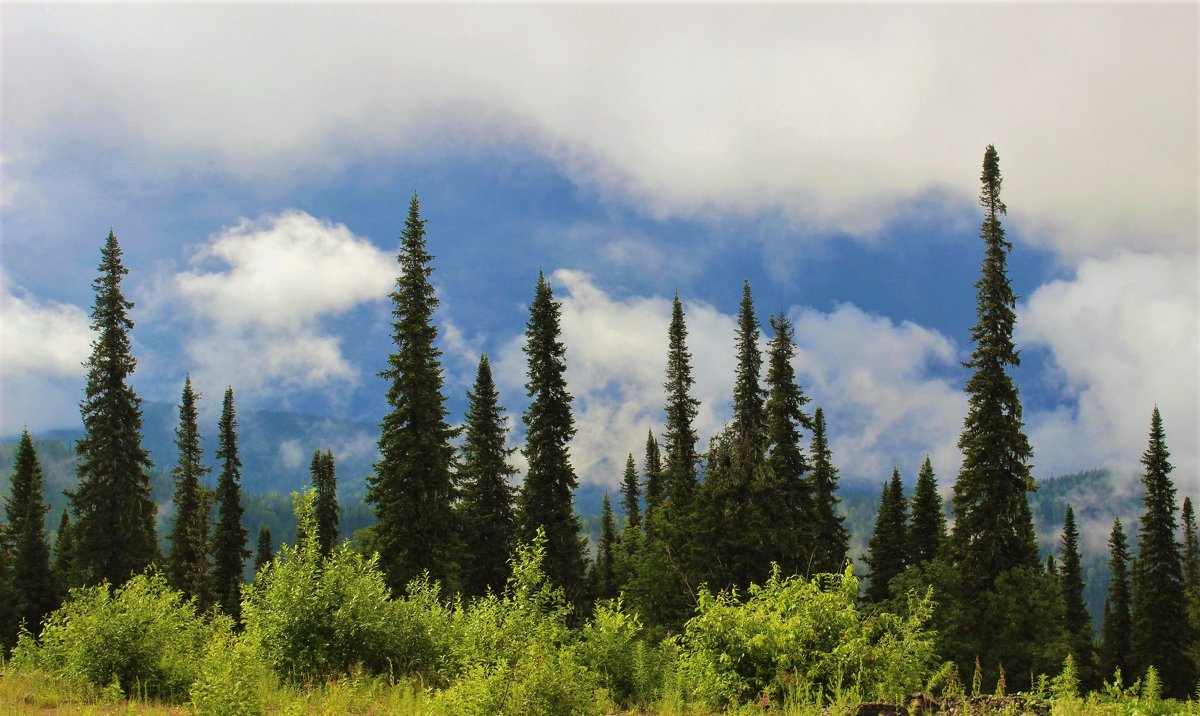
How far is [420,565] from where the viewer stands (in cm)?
3456

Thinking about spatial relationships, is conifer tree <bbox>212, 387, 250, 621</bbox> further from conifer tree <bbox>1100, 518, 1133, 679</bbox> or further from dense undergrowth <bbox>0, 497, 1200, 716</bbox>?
conifer tree <bbox>1100, 518, 1133, 679</bbox>

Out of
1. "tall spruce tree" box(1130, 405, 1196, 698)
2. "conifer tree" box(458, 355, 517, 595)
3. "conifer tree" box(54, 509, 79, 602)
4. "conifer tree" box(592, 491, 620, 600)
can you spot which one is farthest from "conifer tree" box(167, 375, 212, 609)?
"tall spruce tree" box(1130, 405, 1196, 698)

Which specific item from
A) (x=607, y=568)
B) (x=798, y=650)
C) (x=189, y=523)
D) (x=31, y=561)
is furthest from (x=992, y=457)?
(x=31, y=561)

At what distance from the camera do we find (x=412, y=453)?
34.7 metres

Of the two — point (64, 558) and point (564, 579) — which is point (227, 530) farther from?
point (564, 579)

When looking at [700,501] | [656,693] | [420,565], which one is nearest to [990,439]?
[700,501]

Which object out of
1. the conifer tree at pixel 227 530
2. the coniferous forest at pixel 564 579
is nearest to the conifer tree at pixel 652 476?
the coniferous forest at pixel 564 579

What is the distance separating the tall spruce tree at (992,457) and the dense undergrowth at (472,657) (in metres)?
27.6

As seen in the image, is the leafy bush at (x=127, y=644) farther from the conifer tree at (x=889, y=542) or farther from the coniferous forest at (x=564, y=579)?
the conifer tree at (x=889, y=542)

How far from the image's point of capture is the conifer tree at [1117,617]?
60.4 meters

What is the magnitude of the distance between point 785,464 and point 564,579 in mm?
15327

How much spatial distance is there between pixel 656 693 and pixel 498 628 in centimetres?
291

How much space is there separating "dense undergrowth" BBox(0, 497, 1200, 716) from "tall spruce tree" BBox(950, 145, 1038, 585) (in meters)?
27.6

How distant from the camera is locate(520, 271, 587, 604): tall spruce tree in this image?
4309 centimetres
